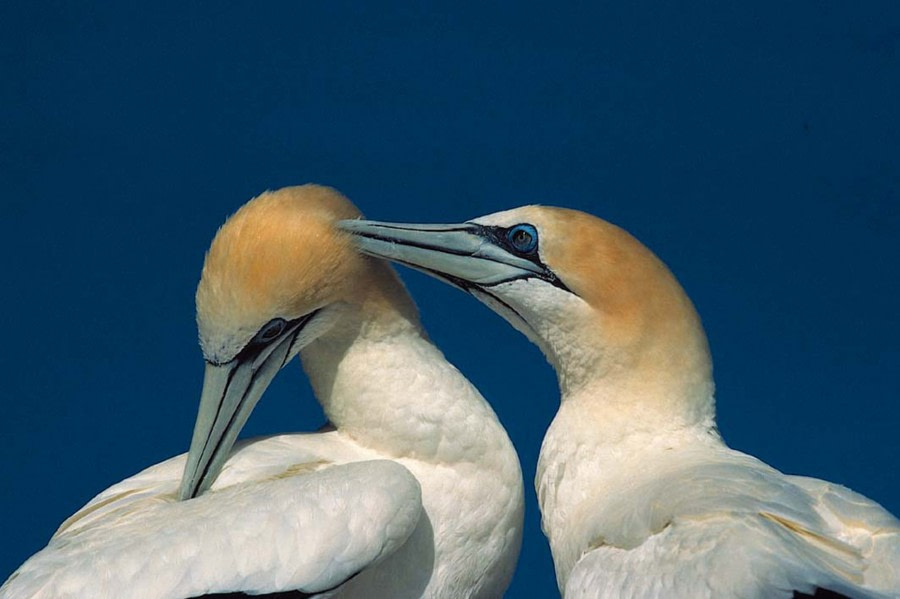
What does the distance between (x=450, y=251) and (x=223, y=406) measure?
36.0 inches

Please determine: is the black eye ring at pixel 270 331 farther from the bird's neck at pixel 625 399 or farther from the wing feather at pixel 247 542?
the bird's neck at pixel 625 399

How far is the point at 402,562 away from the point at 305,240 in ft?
3.61

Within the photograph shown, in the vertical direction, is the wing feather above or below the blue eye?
below

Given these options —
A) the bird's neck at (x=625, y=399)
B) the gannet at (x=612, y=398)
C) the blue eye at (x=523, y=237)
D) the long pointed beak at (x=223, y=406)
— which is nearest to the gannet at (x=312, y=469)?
the long pointed beak at (x=223, y=406)

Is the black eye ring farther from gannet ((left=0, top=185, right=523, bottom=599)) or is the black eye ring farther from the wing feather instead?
the wing feather

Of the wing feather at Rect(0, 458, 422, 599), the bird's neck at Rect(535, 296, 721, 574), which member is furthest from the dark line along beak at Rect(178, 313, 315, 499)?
the bird's neck at Rect(535, 296, 721, 574)

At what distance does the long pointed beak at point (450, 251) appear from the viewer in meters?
4.86

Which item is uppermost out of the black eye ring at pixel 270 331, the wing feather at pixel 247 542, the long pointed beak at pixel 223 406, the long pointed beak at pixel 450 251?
the long pointed beak at pixel 450 251

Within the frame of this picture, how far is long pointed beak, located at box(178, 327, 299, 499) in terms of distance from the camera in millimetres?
4965

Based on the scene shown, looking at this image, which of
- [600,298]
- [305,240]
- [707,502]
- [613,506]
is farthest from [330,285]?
[707,502]

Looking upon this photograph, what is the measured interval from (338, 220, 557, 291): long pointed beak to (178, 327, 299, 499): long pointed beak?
407 mm

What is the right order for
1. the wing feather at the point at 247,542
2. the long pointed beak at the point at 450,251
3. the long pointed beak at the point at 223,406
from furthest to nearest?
the long pointed beak at the point at 223,406 < the long pointed beak at the point at 450,251 < the wing feather at the point at 247,542

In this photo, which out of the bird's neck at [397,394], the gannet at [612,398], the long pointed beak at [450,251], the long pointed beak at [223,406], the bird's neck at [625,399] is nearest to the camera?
the gannet at [612,398]

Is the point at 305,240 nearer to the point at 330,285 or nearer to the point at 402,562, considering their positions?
the point at 330,285
